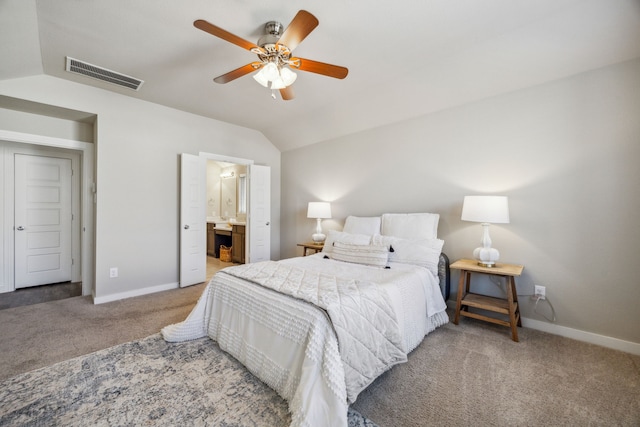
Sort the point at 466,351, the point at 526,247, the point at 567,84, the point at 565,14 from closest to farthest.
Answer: the point at 565,14 < the point at 466,351 < the point at 567,84 < the point at 526,247

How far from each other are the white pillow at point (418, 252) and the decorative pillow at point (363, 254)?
0.61 ft

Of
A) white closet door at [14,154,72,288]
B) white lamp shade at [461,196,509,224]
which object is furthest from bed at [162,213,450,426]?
white closet door at [14,154,72,288]

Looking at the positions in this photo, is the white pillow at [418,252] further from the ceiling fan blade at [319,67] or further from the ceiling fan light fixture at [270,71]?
the ceiling fan light fixture at [270,71]

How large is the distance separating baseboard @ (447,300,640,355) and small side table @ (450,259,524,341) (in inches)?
4.8

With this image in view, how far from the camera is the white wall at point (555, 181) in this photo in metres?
2.22

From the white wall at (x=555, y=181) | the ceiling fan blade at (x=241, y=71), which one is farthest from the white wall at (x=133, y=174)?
the white wall at (x=555, y=181)

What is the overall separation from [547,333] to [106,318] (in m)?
4.37

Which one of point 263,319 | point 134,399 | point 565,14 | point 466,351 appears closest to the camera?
point 134,399

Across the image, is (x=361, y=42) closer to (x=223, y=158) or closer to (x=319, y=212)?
(x=319, y=212)

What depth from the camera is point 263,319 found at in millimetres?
1829

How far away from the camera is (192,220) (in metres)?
3.99

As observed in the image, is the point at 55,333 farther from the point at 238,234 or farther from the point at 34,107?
the point at 238,234

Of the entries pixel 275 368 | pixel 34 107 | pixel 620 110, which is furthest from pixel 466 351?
pixel 34 107

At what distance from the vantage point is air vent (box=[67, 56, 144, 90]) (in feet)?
8.88
